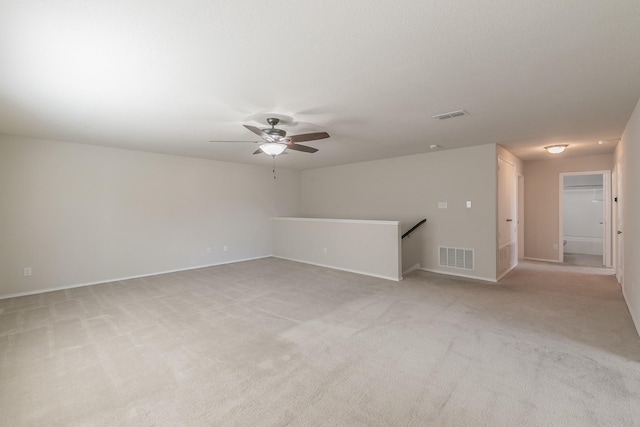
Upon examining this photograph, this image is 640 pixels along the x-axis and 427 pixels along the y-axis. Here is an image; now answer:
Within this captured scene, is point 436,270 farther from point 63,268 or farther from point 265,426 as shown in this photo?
point 63,268

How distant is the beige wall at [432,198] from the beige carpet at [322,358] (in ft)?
3.91

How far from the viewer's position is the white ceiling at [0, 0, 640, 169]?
5.26ft

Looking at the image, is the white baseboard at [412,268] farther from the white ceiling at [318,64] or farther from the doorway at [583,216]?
the doorway at [583,216]

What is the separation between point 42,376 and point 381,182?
237 inches

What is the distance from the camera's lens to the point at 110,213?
5121 millimetres

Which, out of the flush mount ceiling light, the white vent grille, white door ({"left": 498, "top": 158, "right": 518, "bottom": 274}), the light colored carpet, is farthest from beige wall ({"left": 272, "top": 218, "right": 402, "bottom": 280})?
the light colored carpet

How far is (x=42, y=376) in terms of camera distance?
222 centimetres

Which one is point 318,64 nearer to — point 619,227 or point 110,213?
point 110,213

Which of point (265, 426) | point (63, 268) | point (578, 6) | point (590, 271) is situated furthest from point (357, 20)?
point (590, 271)

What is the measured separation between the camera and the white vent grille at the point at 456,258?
523cm

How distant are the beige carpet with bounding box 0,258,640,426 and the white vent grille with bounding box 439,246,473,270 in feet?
2.86

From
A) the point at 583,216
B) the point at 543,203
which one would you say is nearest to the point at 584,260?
the point at 543,203

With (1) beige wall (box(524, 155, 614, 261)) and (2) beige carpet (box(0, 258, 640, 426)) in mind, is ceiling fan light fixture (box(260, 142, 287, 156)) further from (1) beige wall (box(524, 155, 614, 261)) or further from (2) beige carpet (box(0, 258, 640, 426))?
(1) beige wall (box(524, 155, 614, 261))

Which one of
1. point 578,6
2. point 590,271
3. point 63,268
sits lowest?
point 590,271
